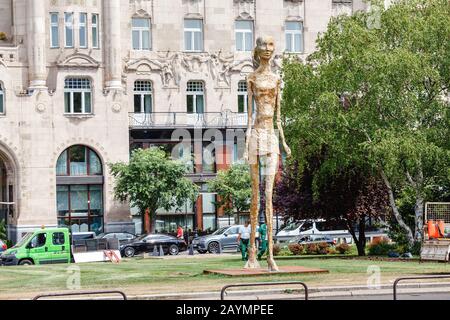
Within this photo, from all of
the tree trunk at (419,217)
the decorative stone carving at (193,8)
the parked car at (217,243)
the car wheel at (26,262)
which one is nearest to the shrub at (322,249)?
the tree trunk at (419,217)

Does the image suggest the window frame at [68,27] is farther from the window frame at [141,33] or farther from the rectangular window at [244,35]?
the rectangular window at [244,35]

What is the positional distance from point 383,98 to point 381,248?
24.9 ft

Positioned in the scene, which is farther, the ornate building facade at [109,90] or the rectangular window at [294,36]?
the rectangular window at [294,36]

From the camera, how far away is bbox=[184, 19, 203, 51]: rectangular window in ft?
274

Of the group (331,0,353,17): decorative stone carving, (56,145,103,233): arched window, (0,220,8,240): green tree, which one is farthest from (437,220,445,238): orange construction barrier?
(331,0,353,17): decorative stone carving

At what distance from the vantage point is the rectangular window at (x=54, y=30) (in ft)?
258

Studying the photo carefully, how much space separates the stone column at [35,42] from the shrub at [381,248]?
29.3 m

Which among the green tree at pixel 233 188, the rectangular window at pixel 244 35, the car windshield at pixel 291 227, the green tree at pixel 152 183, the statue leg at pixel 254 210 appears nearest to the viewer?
the statue leg at pixel 254 210

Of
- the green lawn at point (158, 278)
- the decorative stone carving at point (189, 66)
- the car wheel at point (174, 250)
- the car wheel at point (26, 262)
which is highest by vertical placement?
the decorative stone carving at point (189, 66)

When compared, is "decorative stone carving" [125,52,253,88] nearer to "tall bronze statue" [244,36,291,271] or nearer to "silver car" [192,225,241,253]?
"silver car" [192,225,241,253]

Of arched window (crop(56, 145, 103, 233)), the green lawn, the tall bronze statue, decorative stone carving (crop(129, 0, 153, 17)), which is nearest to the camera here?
the green lawn

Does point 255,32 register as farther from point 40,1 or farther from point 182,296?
point 182,296

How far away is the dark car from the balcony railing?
14.6 m

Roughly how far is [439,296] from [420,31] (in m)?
23.2
